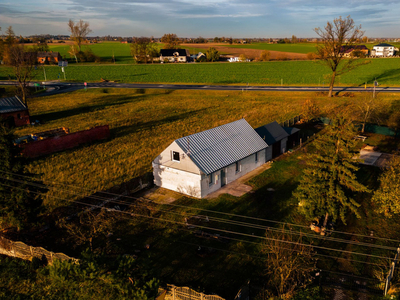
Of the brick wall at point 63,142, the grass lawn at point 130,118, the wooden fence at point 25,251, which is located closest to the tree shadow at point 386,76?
the grass lawn at point 130,118

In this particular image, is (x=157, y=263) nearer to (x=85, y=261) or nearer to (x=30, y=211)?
(x=85, y=261)

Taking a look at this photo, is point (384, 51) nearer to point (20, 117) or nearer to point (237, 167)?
point (237, 167)

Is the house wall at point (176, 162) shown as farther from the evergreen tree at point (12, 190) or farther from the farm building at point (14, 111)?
the farm building at point (14, 111)

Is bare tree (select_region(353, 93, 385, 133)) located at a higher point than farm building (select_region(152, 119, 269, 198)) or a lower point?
higher

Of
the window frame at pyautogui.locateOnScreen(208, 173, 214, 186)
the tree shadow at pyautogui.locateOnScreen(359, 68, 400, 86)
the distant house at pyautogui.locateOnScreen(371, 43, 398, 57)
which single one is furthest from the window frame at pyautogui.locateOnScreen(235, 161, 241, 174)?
the distant house at pyautogui.locateOnScreen(371, 43, 398, 57)

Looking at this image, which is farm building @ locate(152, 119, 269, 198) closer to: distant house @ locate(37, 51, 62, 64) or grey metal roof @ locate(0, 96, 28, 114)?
grey metal roof @ locate(0, 96, 28, 114)
